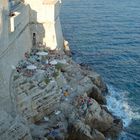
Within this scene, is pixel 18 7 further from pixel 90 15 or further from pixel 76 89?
pixel 90 15

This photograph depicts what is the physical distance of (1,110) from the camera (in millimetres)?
37156

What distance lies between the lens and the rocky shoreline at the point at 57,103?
4319cm

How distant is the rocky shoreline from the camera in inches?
1700

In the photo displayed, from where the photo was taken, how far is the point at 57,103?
47219 millimetres

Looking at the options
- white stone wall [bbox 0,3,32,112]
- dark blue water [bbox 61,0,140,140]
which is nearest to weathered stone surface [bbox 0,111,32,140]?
white stone wall [bbox 0,3,32,112]

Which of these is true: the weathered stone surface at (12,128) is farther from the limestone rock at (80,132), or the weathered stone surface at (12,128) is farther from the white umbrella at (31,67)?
the white umbrella at (31,67)

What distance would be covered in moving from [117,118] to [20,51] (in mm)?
14847

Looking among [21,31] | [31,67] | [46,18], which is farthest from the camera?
[46,18]

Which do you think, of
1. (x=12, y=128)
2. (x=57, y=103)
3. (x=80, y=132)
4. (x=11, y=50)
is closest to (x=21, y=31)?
(x=11, y=50)

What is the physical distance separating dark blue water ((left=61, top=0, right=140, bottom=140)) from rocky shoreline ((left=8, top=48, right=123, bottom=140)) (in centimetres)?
328

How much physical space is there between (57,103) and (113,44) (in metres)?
32.0

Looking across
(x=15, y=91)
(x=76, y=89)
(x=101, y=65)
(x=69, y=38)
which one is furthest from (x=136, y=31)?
(x=15, y=91)

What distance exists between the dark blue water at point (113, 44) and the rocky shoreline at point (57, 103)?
3283 millimetres

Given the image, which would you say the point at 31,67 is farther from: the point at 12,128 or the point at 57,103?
the point at 12,128
